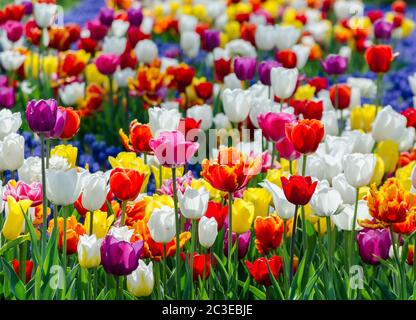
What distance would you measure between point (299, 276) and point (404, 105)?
12.5 feet

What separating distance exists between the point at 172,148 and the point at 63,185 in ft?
1.17

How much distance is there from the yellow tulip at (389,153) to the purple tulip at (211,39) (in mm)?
2109

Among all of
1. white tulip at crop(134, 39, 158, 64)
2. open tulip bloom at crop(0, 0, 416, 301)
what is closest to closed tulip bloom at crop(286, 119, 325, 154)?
open tulip bloom at crop(0, 0, 416, 301)

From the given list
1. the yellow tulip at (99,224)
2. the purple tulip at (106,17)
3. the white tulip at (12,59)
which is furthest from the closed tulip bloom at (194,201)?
the purple tulip at (106,17)

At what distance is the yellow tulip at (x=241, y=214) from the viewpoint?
3.12m

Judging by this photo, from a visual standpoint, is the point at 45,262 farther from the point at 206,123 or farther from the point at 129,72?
the point at 129,72

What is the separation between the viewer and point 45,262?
2.87 metres

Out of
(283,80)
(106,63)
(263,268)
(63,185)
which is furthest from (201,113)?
(63,185)

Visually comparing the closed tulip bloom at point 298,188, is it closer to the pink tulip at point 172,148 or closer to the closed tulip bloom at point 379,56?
the pink tulip at point 172,148

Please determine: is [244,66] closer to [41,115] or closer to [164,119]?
Result: [164,119]

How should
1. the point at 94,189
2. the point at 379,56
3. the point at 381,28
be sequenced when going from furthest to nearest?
the point at 381,28
the point at 379,56
the point at 94,189

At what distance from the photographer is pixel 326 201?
304 centimetres

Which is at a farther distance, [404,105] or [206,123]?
[404,105]
